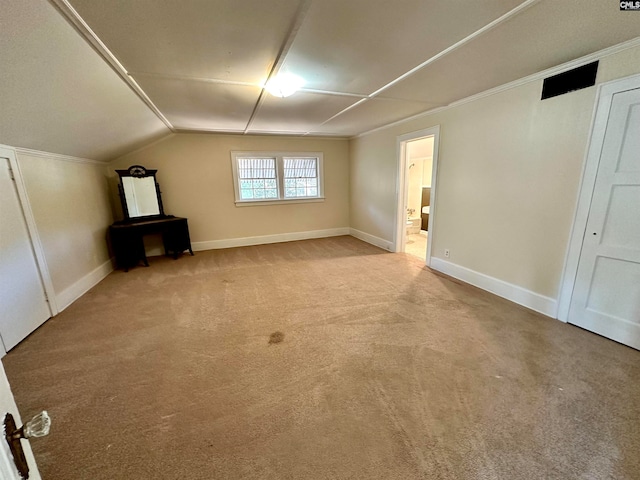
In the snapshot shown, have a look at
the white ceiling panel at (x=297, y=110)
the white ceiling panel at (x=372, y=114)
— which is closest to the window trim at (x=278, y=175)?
the white ceiling panel at (x=297, y=110)

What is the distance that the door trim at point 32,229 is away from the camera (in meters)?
2.47

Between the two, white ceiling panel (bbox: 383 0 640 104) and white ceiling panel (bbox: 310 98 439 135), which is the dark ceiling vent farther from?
white ceiling panel (bbox: 310 98 439 135)

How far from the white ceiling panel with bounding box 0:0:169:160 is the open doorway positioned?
3651 millimetres

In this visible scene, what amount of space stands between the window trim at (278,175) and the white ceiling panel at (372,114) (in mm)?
825

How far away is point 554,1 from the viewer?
1479 millimetres

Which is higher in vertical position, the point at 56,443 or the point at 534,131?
the point at 534,131

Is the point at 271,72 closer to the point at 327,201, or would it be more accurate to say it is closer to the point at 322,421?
the point at 322,421

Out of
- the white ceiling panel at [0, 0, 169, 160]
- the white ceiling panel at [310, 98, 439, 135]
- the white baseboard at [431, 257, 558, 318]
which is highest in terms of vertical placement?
the white ceiling panel at [310, 98, 439, 135]

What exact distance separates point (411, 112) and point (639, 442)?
12.3 feet

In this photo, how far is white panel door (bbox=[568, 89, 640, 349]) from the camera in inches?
78.8

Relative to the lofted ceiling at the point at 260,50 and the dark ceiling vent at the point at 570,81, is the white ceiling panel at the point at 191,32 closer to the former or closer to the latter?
the lofted ceiling at the point at 260,50

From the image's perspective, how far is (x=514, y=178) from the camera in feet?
9.18

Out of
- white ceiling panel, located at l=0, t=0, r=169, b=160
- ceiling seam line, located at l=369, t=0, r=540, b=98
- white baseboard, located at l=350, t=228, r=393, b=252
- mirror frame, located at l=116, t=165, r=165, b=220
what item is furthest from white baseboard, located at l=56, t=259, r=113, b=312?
white baseboard, located at l=350, t=228, r=393, b=252

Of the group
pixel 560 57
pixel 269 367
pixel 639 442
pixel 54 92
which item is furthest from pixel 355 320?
pixel 54 92
